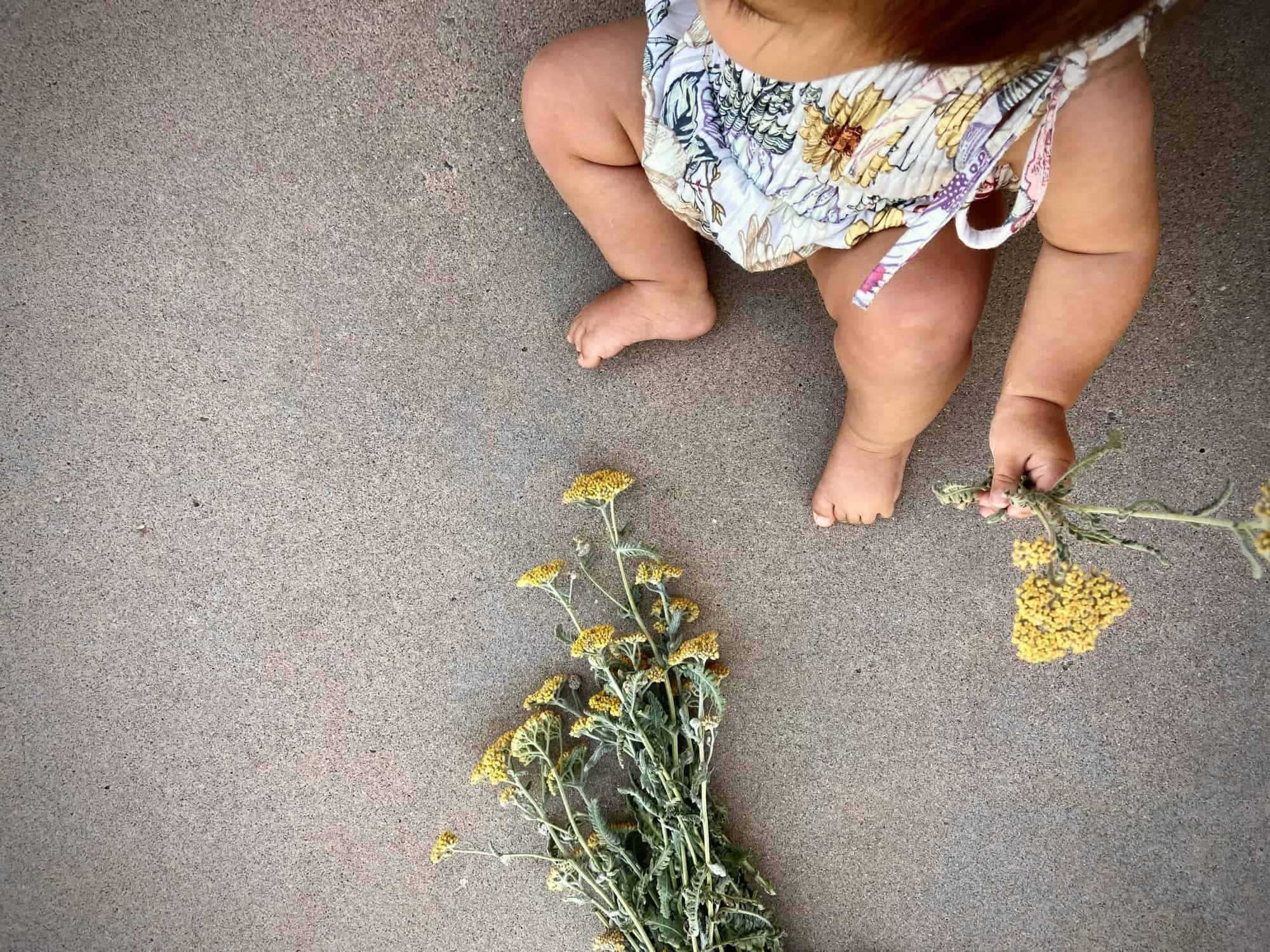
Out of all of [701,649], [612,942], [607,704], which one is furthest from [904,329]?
[612,942]

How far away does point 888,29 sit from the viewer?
1.89ft

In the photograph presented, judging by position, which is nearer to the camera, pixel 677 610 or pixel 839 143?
pixel 839 143

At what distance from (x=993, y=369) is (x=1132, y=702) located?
1.47ft

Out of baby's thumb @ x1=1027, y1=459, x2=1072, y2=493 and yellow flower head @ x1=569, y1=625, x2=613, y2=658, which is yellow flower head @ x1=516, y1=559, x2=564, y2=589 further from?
baby's thumb @ x1=1027, y1=459, x2=1072, y2=493

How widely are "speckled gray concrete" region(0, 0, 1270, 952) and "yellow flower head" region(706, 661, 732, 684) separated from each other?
0.08 meters

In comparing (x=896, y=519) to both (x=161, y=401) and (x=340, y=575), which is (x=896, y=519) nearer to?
(x=340, y=575)

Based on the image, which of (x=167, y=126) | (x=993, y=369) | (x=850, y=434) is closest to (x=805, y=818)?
(x=850, y=434)

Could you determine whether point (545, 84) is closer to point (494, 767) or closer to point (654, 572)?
point (654, 572)

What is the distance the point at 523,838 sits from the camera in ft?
3.52

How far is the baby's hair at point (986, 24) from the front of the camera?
53 cm

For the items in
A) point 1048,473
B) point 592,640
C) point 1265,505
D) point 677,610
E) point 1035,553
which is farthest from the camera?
point 677,610

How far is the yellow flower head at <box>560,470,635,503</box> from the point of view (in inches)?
36.7

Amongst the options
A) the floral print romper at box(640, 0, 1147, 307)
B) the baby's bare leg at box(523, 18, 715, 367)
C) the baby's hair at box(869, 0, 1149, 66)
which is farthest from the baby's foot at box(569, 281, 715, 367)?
the baby's hair at box(869, 0, 1149, 66)

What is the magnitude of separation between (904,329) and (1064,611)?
0.32 meters
